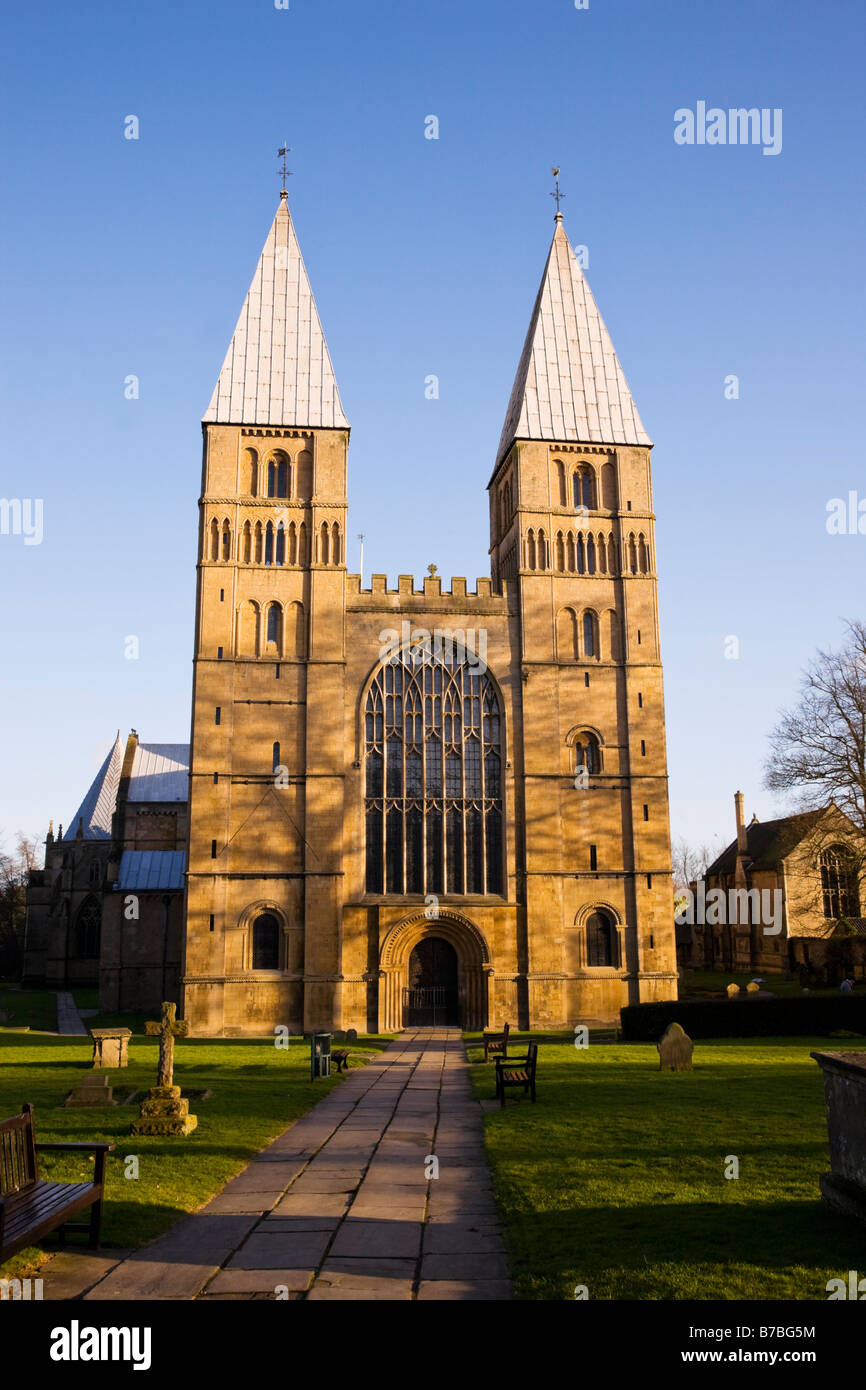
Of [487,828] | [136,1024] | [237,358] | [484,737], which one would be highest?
[237,358]

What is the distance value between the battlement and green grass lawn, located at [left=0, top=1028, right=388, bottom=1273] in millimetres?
15175

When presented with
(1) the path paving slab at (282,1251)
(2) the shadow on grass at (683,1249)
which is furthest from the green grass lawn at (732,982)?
(1) the path paving slab at (282,1251)

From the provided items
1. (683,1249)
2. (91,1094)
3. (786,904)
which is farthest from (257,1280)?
(786,904)

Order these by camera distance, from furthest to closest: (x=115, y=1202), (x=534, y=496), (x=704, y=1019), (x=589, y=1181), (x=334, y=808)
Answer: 1. (x=534, y=496)
2. (x=334, y=808)
3. (x=704, y=1019)
4. (x=589, y=1181)
5. (x=115, y=1202)

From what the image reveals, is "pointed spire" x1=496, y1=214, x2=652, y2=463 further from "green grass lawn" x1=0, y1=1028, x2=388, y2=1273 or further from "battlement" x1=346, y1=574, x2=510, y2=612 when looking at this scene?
"green grass lawn" x1=0, y1=1028, x2=388, y2=1273

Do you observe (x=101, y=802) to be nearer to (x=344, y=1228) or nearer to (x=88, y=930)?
(x=88, y=930)

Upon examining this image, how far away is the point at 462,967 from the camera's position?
3638cm

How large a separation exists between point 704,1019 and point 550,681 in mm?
12905

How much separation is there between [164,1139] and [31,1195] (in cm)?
577

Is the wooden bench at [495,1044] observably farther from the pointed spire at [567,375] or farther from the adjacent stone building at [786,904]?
the pointed spire at [567,375]

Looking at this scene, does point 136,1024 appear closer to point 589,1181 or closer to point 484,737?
point 484,737

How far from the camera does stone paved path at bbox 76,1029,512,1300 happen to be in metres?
7.93

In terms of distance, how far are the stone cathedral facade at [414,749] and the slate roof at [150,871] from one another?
13.5 metres
